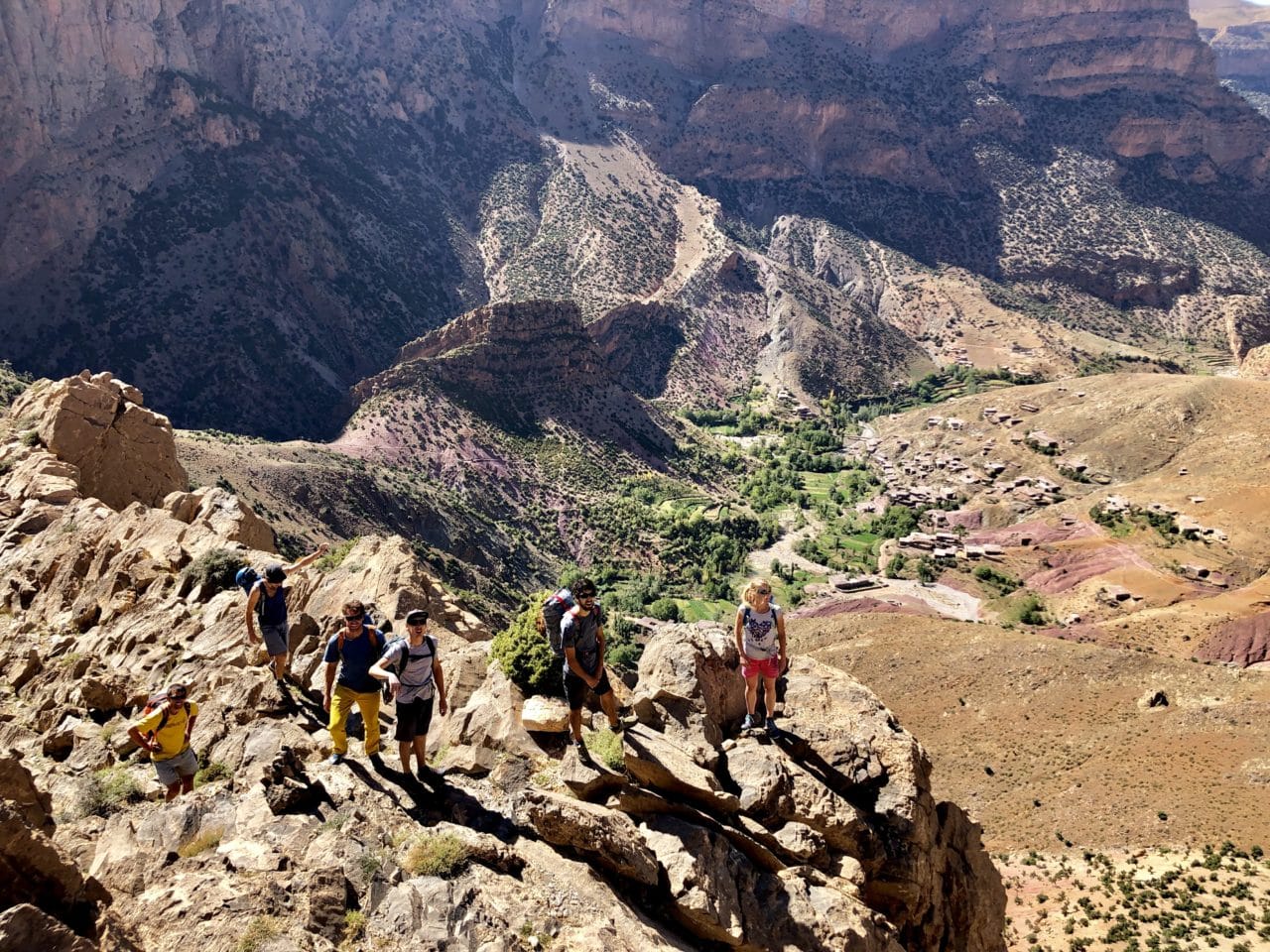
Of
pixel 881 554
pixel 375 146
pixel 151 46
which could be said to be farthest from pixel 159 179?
pixel 881 554

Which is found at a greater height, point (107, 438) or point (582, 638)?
point (582, 638)

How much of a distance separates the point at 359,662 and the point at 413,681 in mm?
1202

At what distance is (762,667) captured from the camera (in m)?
15.6

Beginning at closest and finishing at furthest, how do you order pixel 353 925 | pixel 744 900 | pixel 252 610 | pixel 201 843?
1. pixel 353 925
2. pixel 201 843
3. pixel 744 900
4. pixel 252 610

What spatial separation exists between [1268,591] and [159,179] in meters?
139

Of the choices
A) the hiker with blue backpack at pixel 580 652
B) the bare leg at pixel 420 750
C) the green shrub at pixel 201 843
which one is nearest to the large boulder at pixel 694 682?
the hiker with blue backpack at pixel 580 652

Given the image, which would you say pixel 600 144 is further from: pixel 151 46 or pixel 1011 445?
pixel 1011 445

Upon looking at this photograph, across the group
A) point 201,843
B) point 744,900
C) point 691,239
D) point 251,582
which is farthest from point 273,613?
point 691,239

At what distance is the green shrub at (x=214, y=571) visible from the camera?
2150 centimetres

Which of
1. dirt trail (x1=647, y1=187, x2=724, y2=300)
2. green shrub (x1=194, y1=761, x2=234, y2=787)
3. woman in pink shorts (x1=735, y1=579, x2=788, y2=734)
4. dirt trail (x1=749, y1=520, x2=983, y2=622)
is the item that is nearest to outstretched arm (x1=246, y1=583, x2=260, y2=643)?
green shrub (x1=194, y1=761, x2=234, y2=787)

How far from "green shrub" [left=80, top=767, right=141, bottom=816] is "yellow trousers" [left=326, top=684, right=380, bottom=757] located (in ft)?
12.1

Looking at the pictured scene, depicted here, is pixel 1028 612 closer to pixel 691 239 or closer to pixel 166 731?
pixel 166 731

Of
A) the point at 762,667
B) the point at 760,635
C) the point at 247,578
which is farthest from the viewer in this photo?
the point at 247,578

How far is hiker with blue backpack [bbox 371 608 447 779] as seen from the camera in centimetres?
1302
